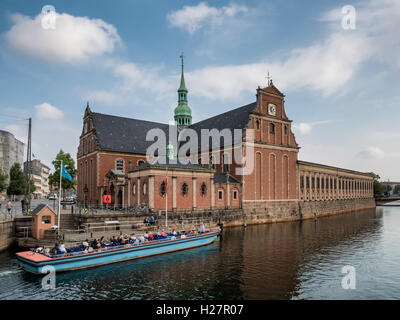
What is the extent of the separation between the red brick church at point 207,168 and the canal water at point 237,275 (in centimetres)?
1314

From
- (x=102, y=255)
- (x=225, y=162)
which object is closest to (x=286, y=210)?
(x=225, y=162)

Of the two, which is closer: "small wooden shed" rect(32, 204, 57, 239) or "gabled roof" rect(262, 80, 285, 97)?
"small wooden shed" rect(32, 204, 57, 239)

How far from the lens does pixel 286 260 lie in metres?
25.0

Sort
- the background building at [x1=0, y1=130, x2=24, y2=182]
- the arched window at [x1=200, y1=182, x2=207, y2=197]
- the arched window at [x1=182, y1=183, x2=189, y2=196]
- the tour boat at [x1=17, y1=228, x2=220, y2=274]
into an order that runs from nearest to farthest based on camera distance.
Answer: the tour boat at [x1=17, y1=228, x2=220, y2=274] < the arched window at [x1=182, y1=183, x2=189, y2=196] < the arched window at [x1=200, y1=182, x2=207, y2=197] < the background building at [x1=0, y1=130, x2=24, y2=182]

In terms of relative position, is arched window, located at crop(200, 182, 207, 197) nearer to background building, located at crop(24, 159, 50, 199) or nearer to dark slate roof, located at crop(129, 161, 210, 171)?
dark slate roof, located at crop(129, 161, 210, 171)

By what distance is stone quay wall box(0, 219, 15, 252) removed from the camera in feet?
93.1

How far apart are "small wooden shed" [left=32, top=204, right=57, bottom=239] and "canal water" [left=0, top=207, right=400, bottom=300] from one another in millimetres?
3401

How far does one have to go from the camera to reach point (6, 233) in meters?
29.2

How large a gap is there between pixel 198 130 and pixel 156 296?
162 feet

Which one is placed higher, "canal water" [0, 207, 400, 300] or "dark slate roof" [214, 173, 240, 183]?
"dark slate roof" [214, 173, 240, 183]

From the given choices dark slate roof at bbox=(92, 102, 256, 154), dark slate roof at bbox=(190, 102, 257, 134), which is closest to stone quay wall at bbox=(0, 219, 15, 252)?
dark slate roof at bbox=(92, 102, 256, 154)

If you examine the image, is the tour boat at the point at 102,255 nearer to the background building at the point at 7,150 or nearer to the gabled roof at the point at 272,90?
the gabled roof at the point at 272,90

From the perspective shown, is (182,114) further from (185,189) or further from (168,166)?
(168,166)
